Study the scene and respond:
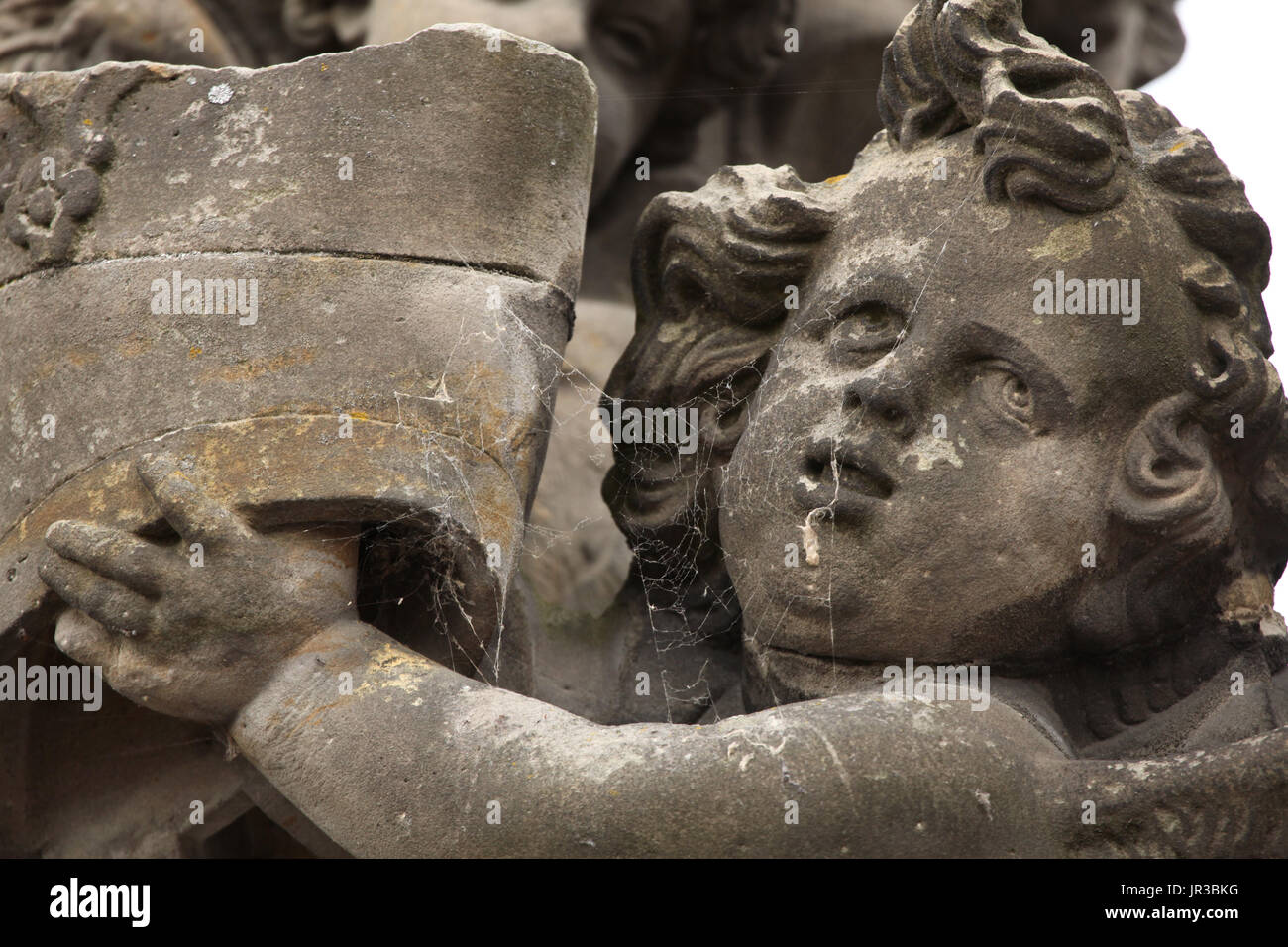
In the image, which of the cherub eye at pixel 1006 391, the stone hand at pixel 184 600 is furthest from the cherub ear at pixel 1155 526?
the stone hand at pixel 184 600

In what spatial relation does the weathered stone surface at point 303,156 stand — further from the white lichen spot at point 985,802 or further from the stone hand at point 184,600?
the white lichen spot at point 985,802

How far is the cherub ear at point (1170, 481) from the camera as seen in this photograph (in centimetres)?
269

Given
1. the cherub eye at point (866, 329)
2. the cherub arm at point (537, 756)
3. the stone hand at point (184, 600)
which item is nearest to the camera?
the cherub arm at point (537, 756)

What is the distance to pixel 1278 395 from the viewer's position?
2.80 m

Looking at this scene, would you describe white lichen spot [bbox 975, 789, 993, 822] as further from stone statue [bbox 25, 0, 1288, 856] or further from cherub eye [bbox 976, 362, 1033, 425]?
cherub eye [bbox 976, 362, 1033, 425]

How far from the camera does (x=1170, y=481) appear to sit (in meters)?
2.71

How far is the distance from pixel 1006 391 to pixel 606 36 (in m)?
1.78

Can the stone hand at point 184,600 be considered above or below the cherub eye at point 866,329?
below

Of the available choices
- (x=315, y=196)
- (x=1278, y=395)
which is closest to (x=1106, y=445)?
(x=1278, y=395)

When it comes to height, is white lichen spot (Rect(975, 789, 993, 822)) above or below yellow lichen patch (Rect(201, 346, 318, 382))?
below

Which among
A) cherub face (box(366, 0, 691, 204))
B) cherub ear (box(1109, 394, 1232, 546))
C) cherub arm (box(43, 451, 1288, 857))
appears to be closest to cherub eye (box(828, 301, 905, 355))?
cherub ear (box(1109, 394, 1232, 546))

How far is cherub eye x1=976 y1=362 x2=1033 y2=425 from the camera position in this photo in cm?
268

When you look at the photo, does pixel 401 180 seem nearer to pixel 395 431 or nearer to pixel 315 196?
pixel 315 196

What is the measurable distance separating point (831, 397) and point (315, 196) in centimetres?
77
